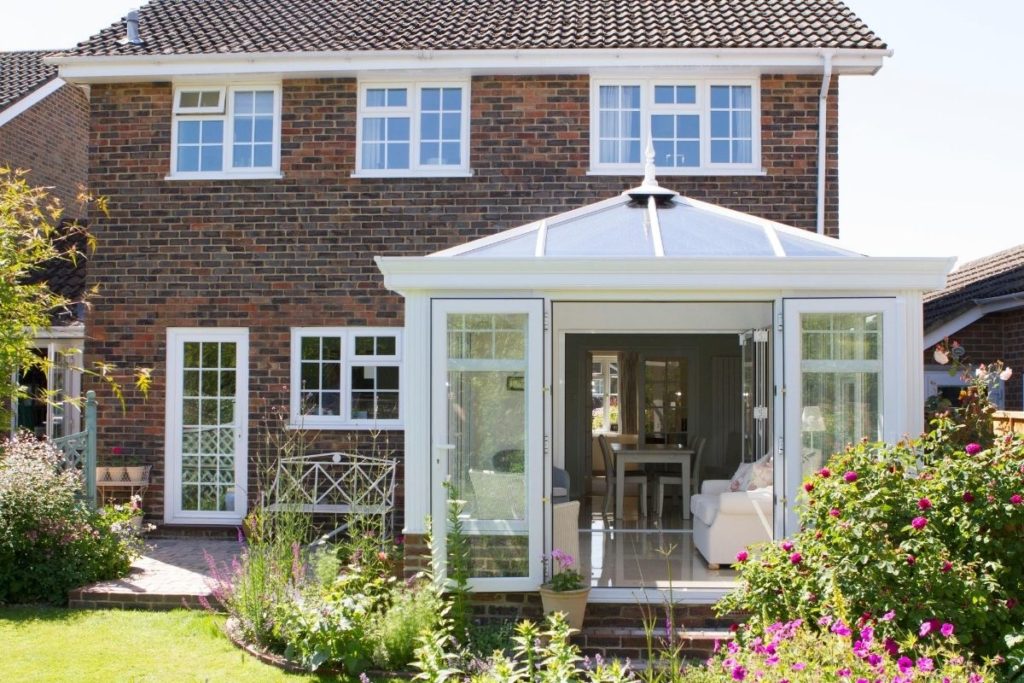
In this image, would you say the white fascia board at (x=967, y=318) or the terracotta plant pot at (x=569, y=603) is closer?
the terracotta plant pot at (x=569, y=603)

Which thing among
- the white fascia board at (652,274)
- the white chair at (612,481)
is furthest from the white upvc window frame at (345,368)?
the white fascia board at (652,274)

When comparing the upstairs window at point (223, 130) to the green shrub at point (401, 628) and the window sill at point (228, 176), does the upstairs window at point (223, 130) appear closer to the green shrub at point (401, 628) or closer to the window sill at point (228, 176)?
the window sill at point (228, 176)

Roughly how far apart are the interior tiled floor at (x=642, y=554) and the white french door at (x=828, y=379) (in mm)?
1313

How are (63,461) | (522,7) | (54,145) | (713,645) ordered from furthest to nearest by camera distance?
(54,145) < (522,7) < (63,461) < (713,645)

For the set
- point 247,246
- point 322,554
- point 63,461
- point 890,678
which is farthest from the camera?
point 247,246

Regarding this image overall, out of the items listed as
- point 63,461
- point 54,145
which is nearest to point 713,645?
point 63,461

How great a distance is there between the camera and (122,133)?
12836 mm

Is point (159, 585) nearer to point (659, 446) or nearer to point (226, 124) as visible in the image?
point (226, 124)

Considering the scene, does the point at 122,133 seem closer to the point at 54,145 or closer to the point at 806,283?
the point at 54,145

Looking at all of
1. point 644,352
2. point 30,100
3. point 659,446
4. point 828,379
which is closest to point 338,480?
point 659,446

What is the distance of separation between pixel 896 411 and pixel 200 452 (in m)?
8.43

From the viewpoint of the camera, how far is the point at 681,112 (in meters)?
12.4

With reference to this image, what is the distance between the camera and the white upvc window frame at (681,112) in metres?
12.3

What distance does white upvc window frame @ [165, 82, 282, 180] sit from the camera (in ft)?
41.5
